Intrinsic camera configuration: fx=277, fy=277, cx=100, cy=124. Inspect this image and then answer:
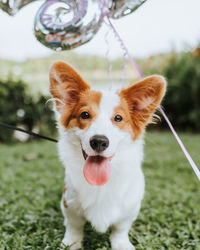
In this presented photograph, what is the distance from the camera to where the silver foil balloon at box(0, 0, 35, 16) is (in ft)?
7.68

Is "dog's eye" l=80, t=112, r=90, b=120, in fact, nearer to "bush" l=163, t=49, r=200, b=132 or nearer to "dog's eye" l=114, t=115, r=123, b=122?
"dog's eye" l=114, t=115, r=123, b=122

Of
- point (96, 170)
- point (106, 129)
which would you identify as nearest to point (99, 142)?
point (106, 129)

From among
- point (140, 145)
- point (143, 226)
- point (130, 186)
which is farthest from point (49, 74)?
point (143, 226)

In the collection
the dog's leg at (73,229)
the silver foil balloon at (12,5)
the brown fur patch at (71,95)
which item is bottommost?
the dog's leg at (73,229)

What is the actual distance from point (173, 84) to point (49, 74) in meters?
7.94

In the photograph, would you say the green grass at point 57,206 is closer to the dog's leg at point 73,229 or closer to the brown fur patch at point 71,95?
the dog's leg at point 73,229

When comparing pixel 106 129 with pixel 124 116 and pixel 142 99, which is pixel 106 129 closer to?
pixel 124 116

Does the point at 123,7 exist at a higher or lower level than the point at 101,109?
higher

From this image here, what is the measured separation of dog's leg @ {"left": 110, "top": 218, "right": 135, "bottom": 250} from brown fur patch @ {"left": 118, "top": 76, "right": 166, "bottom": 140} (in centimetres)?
79

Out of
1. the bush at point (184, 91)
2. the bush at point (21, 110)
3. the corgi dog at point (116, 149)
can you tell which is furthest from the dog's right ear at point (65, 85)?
the bush at point (184, 91)

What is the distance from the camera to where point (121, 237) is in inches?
99.5

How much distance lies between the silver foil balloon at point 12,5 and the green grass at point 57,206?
6.82 feet

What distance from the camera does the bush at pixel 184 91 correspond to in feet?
30.2

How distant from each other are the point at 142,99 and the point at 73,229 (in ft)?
4.41
